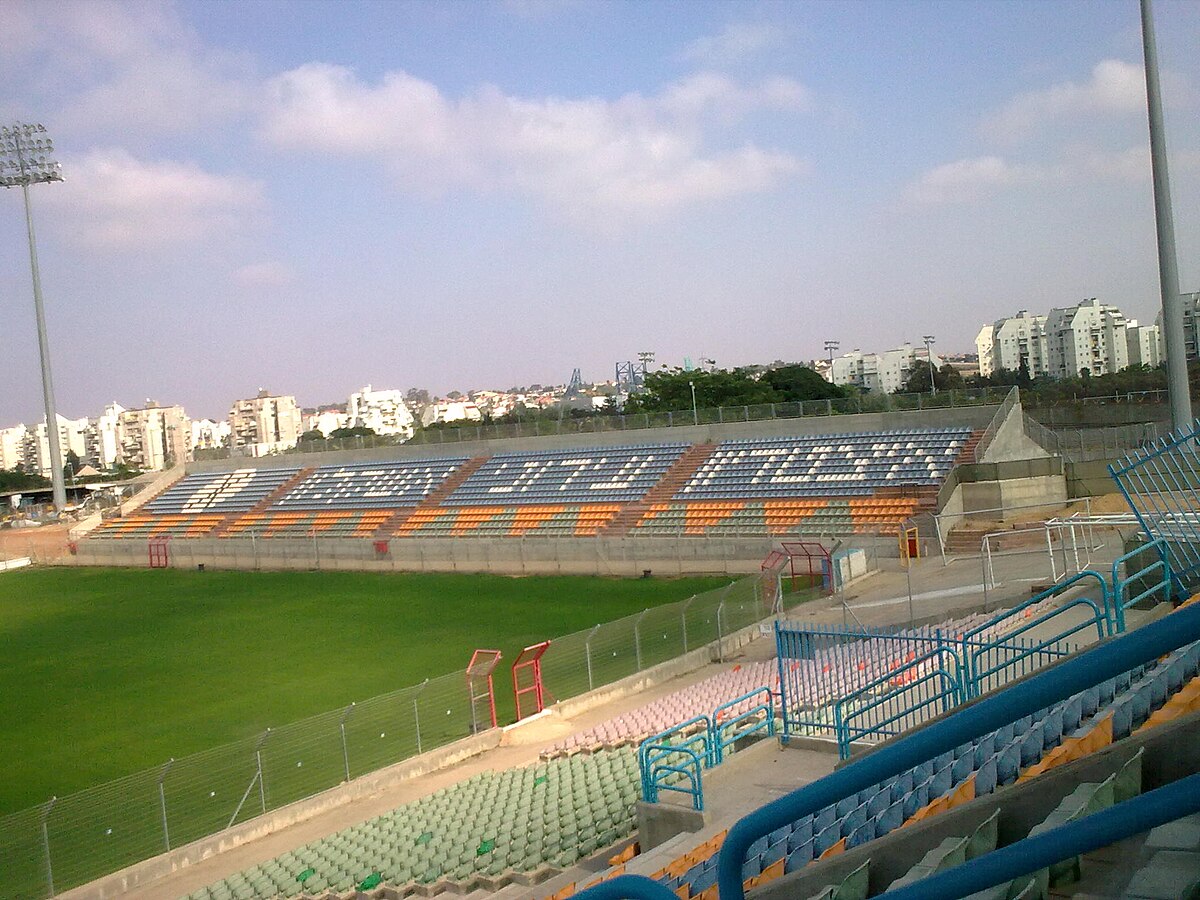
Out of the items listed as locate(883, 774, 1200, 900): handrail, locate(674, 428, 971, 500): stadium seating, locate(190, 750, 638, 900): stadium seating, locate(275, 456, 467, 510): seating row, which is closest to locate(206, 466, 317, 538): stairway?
Result: locate(275, 456, 467, 510): seating row

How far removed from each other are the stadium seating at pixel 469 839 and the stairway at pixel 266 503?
3912 centimetres

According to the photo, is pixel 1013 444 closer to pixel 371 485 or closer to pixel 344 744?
pixel 344 744

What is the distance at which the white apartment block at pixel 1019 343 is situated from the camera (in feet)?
454

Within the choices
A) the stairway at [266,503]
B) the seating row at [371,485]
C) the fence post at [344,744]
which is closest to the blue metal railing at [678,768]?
the fence post at [344,744]

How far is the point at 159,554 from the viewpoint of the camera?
47.9 meters

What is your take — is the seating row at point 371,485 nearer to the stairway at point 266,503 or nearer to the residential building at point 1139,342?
the stairway at point 266,503

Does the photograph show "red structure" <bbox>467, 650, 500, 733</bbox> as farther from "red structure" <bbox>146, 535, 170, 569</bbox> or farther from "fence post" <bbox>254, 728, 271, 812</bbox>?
"red structure" <bbox>146, 535, 170, 569</bbox>

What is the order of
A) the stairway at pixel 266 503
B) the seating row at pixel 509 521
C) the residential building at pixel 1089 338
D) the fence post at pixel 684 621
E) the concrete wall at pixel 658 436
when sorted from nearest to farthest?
the fence post at pixel 684 621 → the concrete wall at pixel 658 436 → the seating row at pixel 509 521 → the stairway at pixel 266 503 → the residential building at pixel 1089 338

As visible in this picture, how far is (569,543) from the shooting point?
118ft

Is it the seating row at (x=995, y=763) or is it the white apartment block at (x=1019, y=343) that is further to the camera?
the white apartment block at (x=1019, y=343)

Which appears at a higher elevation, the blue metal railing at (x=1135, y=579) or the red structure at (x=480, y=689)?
the blue metal railing at (x=1135, y=579)

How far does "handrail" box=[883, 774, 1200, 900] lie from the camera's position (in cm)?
180

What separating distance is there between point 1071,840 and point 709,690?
15.5 metres

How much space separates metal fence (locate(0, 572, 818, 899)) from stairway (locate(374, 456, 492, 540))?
24.7 metres
